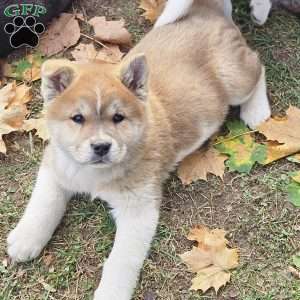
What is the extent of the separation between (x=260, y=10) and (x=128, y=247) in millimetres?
2210

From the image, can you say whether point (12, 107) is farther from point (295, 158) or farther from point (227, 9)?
point (295, 158)

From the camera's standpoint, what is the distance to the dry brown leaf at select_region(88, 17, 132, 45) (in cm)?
452

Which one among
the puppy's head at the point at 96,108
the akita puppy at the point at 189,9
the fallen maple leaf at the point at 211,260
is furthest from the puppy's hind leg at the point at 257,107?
the puppy's head at the point at 96,108

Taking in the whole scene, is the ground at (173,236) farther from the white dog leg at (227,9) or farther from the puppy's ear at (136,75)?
the white dog leg at (227,9)

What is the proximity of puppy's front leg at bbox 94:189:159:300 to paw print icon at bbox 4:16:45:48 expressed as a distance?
5.58 ft

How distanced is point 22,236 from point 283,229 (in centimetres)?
141

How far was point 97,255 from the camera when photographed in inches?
135

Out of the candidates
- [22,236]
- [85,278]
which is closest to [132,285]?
[85,278]

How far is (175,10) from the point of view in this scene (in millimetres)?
3955

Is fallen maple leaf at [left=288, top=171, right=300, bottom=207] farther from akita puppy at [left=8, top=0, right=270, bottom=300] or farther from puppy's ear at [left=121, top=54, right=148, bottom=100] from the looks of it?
puppy's ear at [left=121, top=54, right=148, bottom=100]

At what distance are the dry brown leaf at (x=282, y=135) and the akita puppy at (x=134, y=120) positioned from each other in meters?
0.11

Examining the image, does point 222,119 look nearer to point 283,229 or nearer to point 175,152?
point 175,152

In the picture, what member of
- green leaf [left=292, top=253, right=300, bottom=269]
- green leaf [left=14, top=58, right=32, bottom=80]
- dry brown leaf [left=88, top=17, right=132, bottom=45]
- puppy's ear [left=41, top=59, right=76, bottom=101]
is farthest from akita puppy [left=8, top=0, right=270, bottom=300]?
green leaf [left=14, top=58, right=32, bottom=80]

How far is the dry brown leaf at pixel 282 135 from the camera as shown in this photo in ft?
12.6
